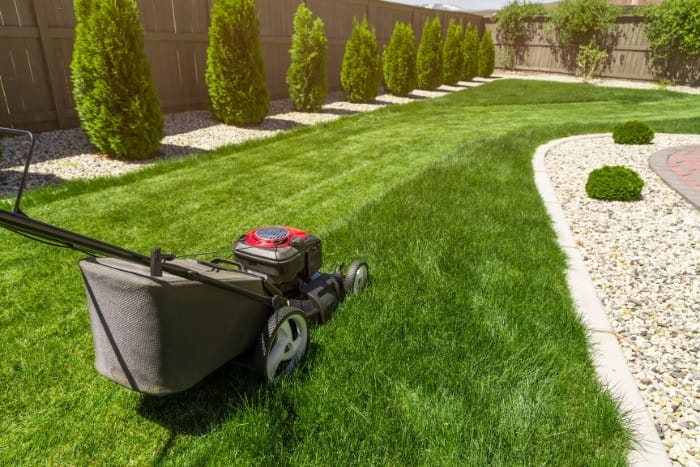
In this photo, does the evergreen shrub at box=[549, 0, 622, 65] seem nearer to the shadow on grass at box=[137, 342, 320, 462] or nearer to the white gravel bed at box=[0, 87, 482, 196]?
the white gravel bed at box=[0, 87, 482, 196]

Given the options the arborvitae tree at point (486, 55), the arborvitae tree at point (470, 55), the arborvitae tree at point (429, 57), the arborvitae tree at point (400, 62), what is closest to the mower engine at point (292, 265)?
the arborvitae tree at point (400, 62)

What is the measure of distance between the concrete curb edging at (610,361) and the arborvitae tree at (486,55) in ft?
84.9

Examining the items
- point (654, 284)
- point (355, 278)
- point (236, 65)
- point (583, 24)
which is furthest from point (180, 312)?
point (583, 24)

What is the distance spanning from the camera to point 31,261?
4.09m

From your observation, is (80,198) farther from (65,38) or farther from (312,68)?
(312,68)

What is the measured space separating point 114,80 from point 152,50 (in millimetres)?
4248

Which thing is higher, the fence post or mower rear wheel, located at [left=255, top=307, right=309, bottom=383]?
the fence post

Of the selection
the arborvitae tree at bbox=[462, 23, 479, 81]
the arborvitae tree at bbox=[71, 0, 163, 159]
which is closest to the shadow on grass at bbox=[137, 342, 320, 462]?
the arborvitae tree at bbox=[71, 0, 163, 159]

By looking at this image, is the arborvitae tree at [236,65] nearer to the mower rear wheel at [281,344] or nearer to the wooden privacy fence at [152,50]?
the wooden privacy fence at [152,50]

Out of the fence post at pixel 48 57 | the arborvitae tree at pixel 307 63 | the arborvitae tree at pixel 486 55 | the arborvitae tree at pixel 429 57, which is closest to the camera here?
the fence post at pixel 48 57

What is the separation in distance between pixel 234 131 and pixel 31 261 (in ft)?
23.2

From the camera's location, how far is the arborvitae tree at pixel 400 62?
18.0 meters

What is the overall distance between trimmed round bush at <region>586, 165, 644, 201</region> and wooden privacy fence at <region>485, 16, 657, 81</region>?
25.0 m

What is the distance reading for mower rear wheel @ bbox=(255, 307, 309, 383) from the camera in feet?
7.70
